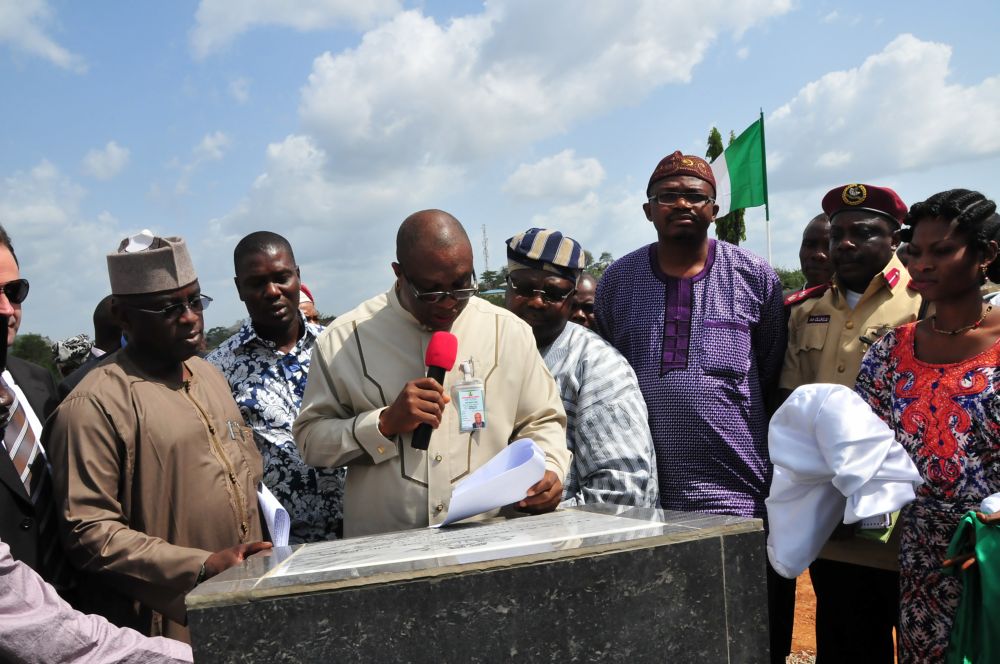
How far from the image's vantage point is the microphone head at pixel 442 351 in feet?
8.63

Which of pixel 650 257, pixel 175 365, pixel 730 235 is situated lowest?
pixel 175 365

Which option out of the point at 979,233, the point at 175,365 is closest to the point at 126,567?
the point at 175,365

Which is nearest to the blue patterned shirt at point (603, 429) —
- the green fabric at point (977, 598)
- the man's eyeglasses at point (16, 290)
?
the green fabric at point (977, 598)

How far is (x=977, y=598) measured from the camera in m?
2.75

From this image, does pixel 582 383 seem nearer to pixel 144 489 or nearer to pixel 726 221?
pixel 144 489

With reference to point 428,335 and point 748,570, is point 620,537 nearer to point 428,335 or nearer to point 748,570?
point 748,570

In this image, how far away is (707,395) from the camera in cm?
368

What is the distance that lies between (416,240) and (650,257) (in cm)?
160

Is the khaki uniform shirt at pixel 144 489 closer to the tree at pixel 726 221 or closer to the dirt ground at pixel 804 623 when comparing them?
the dirt ground at pixel 804 623

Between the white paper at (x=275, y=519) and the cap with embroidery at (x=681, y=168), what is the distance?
2220mm

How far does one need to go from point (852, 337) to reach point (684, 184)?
1072mm

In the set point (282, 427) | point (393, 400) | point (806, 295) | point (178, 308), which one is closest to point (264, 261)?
point (282, 427)

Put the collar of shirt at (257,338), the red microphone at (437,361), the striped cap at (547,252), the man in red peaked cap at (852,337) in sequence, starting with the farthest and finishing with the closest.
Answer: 1. the collar of shirt at (257,338)
2. the man in red peaked cap at (852,337)
3. the striped cap at (547,252)
4. the red microphone at (437,361)

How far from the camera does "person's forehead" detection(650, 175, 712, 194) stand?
3.80 m
